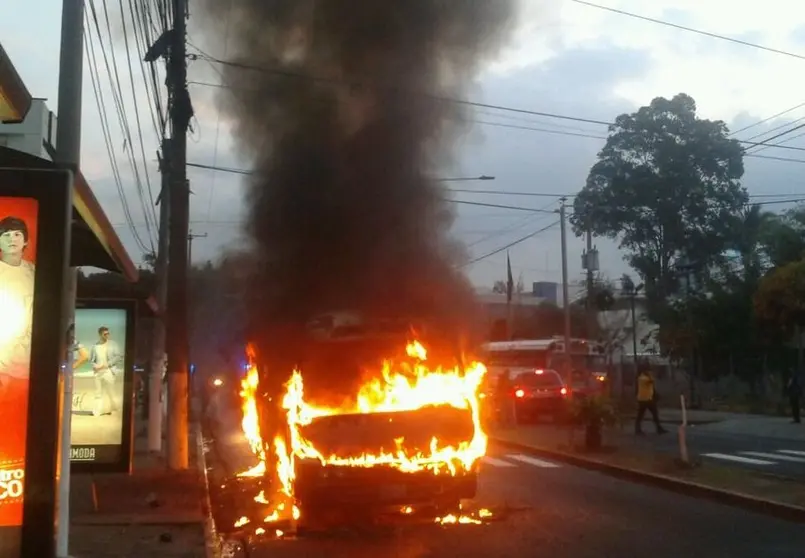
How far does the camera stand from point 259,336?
1267 centimetres

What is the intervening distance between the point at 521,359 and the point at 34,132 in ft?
53.2

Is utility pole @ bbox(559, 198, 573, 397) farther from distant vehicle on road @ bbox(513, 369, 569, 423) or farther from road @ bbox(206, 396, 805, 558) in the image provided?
road @ bbox(206, 396, 805, 558)

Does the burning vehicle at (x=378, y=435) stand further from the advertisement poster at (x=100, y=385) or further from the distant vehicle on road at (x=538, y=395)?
the distant vehicle on road at (x=538, y=395)

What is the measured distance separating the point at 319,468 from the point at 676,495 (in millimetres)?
4915

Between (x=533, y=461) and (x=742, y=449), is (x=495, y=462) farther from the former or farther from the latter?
(x=742, y=449)

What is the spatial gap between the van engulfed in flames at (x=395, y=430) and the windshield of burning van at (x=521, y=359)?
20445mm

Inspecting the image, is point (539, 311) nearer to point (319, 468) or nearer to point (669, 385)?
point (669, 385)

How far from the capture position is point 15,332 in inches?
178

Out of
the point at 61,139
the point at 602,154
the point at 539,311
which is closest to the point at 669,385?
the point at 602,154

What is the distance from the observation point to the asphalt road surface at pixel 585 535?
8055 mm

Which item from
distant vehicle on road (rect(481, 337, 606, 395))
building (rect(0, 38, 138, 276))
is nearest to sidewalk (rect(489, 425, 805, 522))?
building (rect(0, 38, 138, 276))

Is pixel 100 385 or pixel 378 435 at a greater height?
pixel 100 385

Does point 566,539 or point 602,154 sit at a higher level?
point 602,154

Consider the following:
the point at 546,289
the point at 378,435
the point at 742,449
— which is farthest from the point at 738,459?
the point at 546,289
